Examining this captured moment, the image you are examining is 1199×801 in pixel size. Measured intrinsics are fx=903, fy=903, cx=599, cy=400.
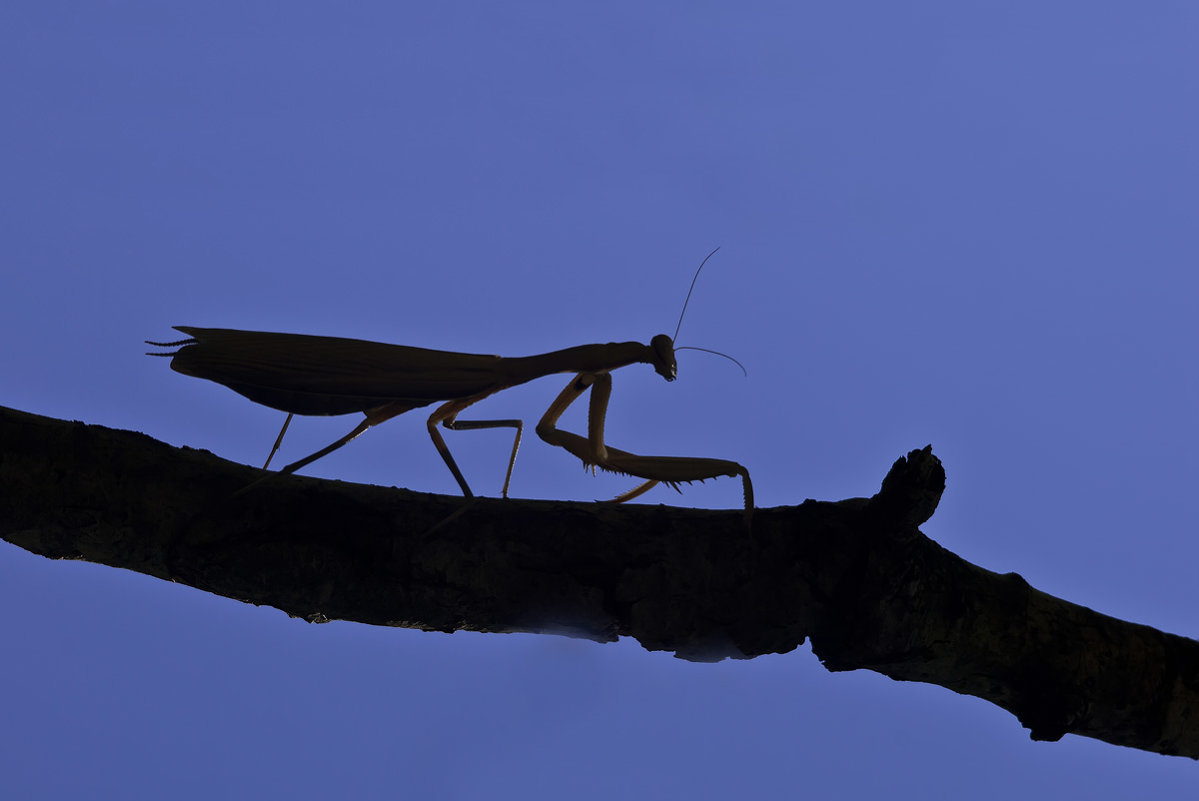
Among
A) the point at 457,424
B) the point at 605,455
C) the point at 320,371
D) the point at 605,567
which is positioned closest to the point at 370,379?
the point at 320,371

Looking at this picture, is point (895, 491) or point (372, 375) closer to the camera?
point (895, 491)

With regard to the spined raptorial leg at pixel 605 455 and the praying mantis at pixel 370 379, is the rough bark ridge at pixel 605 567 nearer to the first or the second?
the praying mantis at pixel 370 379

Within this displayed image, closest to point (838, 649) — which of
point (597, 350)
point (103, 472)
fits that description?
point (597, 350)

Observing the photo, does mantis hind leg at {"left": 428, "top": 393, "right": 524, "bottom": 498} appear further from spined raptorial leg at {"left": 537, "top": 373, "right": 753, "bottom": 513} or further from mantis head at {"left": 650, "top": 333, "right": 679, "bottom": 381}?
mantis head at {"left": 650, "top": 333, "right": 679, "bottom": 381}

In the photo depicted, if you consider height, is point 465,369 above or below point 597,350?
below

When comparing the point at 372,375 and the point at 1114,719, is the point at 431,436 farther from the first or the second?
the point at 1114,719

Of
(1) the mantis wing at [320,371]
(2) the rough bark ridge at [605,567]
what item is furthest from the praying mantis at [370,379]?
(2) the rough bark ridge at [605,567]
